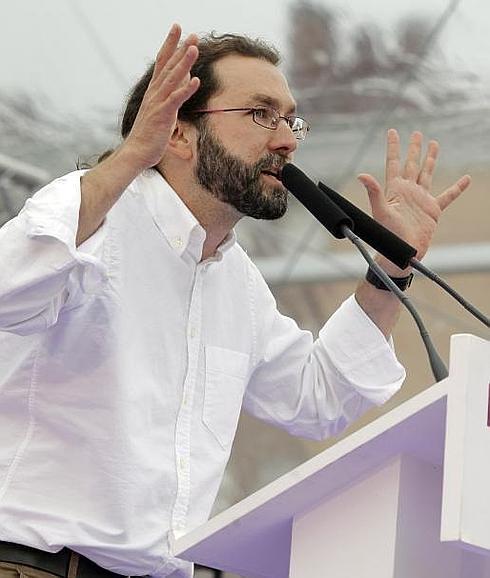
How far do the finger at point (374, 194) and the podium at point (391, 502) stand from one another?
0.71 metres

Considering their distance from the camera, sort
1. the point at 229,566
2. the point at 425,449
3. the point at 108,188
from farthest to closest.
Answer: the point at 108,188, the point at 229,566, the point at 425,449

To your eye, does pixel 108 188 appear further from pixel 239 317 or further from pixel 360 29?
pixel 360 29

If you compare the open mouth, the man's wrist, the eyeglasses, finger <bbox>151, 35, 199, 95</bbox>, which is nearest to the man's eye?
the eyeglasses

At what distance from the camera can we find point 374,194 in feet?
7.55

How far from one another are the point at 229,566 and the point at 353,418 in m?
0.71

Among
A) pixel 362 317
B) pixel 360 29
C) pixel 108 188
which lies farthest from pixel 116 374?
pixel 360 29

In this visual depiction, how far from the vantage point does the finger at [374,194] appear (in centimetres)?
227

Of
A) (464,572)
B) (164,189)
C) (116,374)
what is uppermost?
(164,189)

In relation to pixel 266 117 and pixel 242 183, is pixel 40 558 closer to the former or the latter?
pixel 242 183

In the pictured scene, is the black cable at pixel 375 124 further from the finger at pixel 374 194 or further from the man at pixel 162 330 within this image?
the finger at pixel 374 194

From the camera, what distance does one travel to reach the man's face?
2303mm

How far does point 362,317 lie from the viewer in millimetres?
2410

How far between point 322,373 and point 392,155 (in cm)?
40

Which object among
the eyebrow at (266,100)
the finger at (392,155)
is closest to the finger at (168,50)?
the eyebrow at (266,100)
